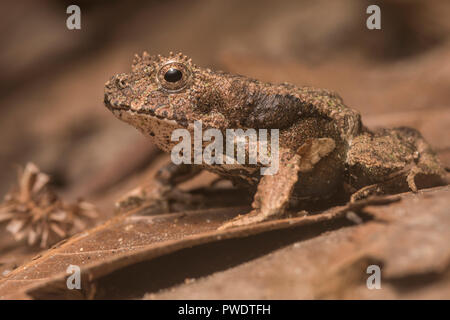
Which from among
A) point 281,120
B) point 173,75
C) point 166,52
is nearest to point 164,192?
point 173,75

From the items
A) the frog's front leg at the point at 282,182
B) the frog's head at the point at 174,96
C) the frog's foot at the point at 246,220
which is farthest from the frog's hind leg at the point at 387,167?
the frog's head at the point at 174,96

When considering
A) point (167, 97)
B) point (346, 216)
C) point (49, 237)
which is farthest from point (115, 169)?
point (346, 216)

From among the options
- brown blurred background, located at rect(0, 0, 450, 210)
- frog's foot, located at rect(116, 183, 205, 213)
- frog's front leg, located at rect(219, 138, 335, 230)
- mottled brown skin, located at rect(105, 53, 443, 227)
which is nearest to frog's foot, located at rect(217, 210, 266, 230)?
frog's front leg, located at rect(219, 138, 335, 230)

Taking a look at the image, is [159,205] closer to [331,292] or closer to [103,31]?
[331,292]

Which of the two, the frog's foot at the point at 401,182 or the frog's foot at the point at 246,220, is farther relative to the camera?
the frog's foot at the point at 401,182

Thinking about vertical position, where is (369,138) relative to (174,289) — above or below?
above

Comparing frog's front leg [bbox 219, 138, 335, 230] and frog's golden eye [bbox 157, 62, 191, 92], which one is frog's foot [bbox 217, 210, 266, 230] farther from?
frog's golden eye [bbox 157, 62, 191, 92]

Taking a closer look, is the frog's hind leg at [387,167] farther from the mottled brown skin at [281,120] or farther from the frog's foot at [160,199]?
the frog's foot at [160,199]

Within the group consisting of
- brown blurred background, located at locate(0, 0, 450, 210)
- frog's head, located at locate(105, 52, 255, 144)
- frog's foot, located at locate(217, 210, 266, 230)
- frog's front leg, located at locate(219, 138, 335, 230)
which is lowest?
frog's foot, located at locate(217, 210, 266, 230)
